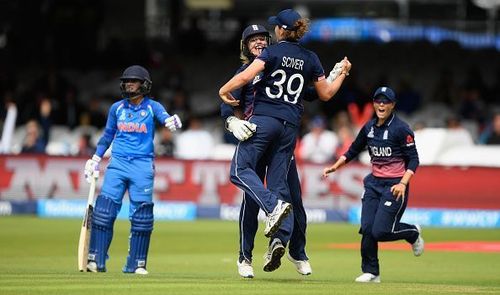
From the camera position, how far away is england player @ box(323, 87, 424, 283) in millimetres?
12578

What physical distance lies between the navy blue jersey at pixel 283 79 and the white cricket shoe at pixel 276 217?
900 millimetres

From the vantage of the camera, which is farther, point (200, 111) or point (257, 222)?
point (200, 111)

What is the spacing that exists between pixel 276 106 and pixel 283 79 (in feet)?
0.83

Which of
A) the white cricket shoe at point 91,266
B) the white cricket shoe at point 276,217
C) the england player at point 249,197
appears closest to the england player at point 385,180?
the england player at point 249,197

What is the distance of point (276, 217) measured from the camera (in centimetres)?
1080

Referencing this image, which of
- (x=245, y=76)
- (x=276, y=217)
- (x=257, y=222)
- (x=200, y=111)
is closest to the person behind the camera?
(x=276, y=217)

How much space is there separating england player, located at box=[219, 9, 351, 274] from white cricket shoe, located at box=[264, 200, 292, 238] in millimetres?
172

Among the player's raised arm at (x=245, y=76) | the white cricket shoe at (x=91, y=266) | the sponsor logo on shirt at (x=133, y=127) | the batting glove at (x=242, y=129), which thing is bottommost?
the white cricket shoe at (x=91, y=266)

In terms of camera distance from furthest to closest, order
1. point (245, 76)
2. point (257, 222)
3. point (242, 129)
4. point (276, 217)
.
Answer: point (257, 222) → point (242, 129) → point (245, 76) → point (276, 217)

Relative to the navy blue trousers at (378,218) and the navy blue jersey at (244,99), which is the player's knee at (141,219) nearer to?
the navy blue jersey at (244,99)

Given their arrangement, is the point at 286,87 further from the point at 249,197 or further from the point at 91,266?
the point at 91,266

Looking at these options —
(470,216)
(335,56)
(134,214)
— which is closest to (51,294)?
(134,214)

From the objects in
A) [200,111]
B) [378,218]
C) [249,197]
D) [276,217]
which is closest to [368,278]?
[378,218]

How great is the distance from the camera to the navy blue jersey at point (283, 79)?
1118 centimetres
